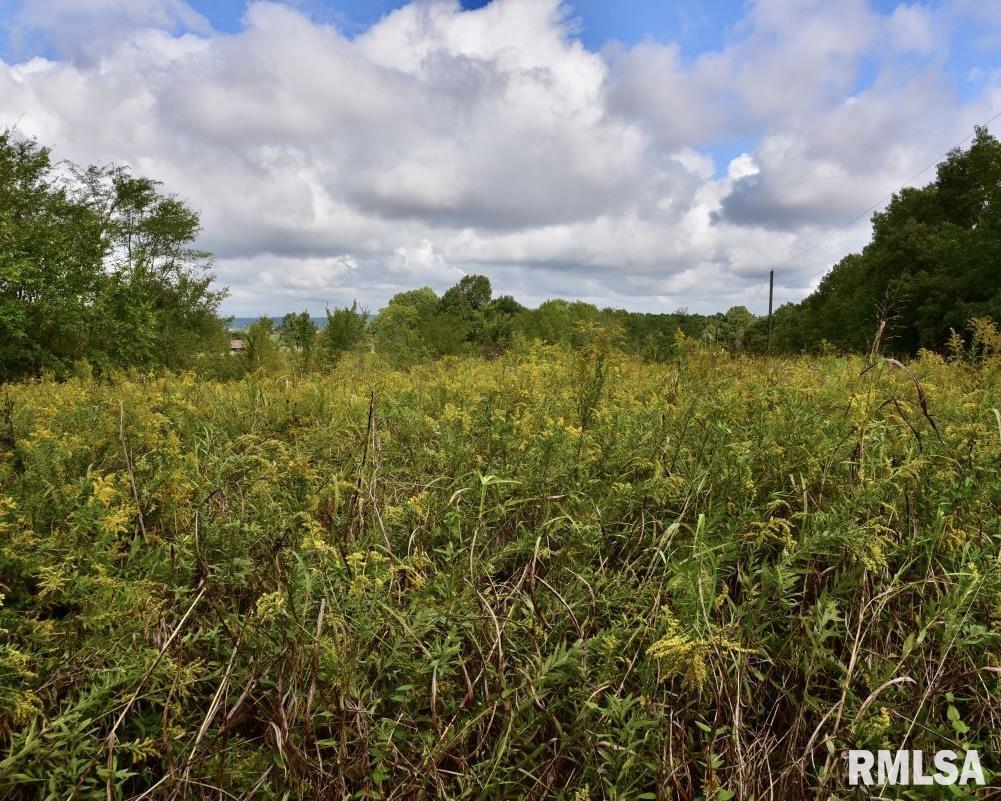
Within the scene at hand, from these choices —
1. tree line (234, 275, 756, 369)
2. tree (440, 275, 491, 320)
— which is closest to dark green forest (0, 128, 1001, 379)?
tree line (234, 275, 756, 369)

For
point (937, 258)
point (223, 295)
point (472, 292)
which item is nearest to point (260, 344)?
point (223, 295)

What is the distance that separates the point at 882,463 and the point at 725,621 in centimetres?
108

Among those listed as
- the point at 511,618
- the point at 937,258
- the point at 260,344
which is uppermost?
the point at 937,258

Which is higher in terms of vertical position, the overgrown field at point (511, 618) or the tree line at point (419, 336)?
the tree line at point (419, 336)

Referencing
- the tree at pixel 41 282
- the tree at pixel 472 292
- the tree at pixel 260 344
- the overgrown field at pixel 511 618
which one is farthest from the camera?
the tree at pixel 472 292

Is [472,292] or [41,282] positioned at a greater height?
[472,292]

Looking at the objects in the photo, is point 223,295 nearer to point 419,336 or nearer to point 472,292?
point 419,336

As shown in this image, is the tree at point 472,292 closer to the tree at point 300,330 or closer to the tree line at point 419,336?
the tree line at point 419,336

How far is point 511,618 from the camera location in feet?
6.71

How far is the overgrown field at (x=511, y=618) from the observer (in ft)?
5.43

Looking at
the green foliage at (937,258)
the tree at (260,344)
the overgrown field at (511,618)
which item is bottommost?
the overgrown field at (511,618)

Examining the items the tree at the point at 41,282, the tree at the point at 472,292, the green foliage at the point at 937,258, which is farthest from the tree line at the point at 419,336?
the tree at the point at 472,292

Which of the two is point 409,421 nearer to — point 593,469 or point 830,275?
point 593,469

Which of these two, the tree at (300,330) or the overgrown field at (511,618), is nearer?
the overgrown field at (511,618)
